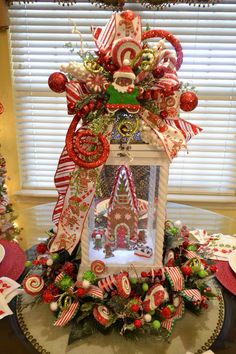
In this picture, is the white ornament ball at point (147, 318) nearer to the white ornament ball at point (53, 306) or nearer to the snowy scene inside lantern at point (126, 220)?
the snowy scene inside lantern at point (126, 220)

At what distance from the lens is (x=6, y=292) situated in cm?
127

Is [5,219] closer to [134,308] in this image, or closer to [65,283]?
[65,283]

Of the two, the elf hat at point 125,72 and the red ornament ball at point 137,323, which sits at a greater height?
the elf hat at point 125,72

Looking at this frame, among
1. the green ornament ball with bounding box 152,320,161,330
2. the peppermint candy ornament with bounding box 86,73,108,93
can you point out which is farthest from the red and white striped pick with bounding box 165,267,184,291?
the peppermint candy ornament with bounding box 86,73,108,93

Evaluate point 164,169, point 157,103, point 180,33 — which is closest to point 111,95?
point 157,103

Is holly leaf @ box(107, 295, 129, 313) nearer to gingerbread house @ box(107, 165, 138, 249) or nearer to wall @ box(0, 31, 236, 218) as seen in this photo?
gingerbread house @ box(107, 165, 138, 249)

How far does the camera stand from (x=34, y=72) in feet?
7.34

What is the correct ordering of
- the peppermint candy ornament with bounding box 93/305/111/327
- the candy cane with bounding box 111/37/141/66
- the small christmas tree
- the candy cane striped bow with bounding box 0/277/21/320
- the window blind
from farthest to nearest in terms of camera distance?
the window blind < the small christmas tree < the candy cane striped bow with bounding box 0/277/21/320 < the peppermint candy ornament with bounding box 93/305/111/327 < the candy cane with bounding box 111/37/141/66

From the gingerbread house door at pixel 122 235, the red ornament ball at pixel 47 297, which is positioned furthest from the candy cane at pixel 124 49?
the red ornament ball at pixel 47 297

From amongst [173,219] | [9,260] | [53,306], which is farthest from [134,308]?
[173,219]

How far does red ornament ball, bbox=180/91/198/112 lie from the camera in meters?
1.09

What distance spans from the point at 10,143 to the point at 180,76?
1.22 metres

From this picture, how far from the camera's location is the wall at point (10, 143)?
219 centimetres

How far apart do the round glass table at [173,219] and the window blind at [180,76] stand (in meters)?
0.51
